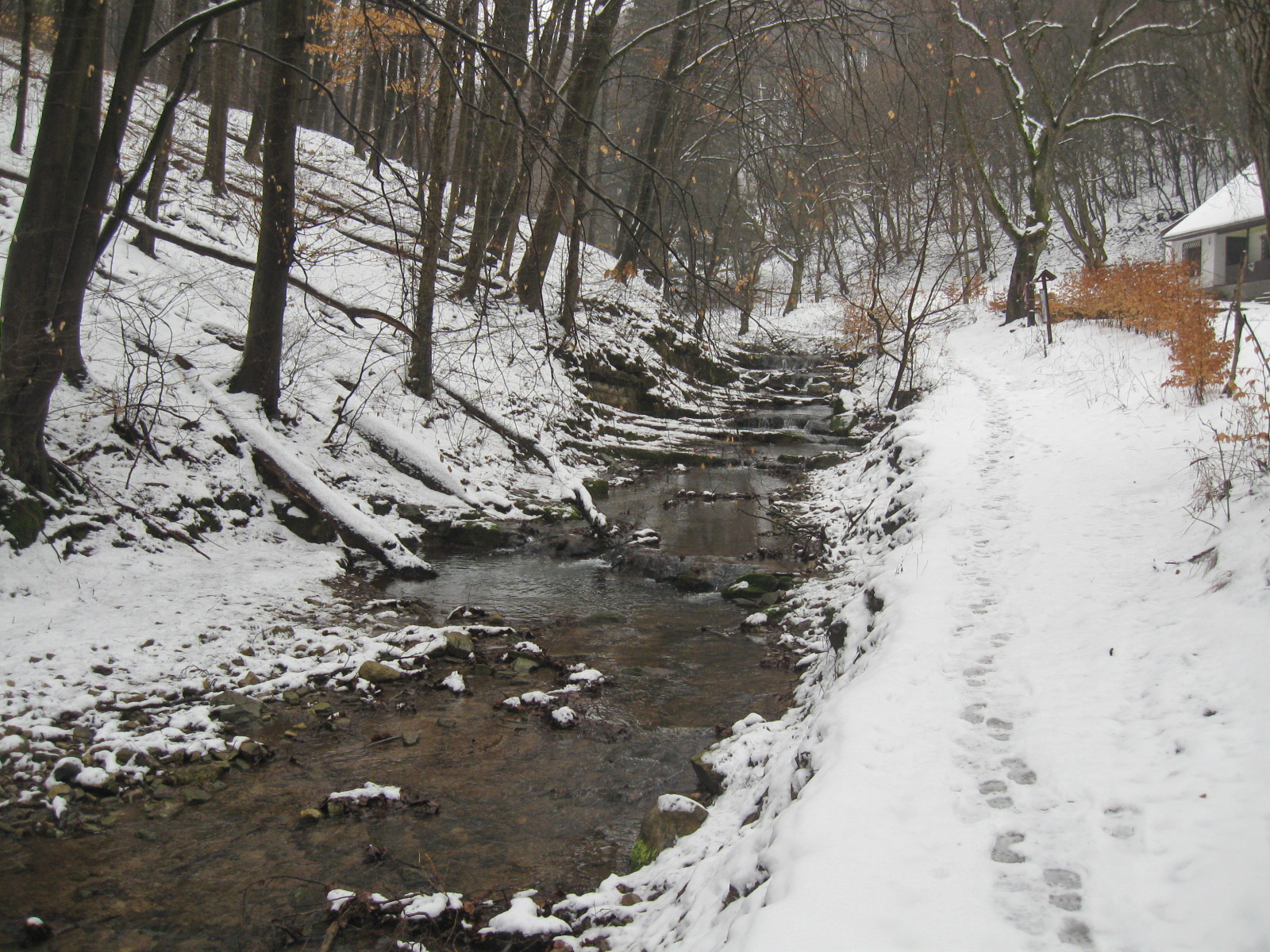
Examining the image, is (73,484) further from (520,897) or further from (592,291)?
(592,291)

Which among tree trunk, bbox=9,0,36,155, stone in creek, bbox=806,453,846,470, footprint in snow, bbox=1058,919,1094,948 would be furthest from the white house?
tree trunk, bbox=9,0,36,155

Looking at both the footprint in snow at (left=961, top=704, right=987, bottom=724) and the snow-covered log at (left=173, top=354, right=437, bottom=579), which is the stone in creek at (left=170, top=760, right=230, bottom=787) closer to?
the snow-covered log at (left=173, top=354, right=437, bottom=579)

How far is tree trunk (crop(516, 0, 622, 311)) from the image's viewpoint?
3.65 metres

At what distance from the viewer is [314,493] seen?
830 cm

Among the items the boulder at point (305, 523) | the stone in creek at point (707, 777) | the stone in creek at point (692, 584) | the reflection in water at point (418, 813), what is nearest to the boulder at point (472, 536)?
the boulder at point (305, 523)

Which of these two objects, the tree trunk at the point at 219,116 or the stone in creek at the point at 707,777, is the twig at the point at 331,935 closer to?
the stone in creek at the point at 707,777

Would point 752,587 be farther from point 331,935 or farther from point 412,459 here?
point 331,935

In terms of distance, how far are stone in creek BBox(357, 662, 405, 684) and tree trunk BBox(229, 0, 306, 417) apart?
4.38m

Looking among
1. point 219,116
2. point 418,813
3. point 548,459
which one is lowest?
point 418,813

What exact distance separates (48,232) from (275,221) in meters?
2.88

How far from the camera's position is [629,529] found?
9.91 meters

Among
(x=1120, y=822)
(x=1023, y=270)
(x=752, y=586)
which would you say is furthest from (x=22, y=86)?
(x=1023, y=270)

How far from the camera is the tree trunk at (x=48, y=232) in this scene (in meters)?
5.70

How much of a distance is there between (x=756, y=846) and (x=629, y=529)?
6923 millimetres
